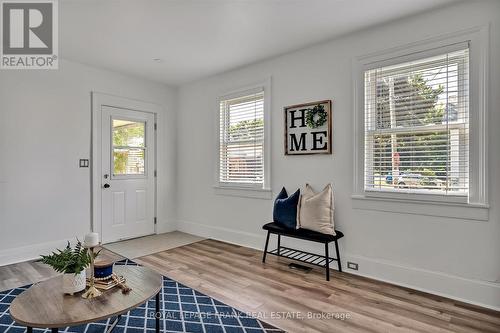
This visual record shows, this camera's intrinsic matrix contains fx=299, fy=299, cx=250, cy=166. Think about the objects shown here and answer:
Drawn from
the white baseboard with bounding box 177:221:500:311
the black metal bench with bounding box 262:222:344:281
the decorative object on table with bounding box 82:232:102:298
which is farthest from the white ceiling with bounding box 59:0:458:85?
the white baseboard with bounding box 177:221:500:311

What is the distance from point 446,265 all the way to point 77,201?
4.36 metres

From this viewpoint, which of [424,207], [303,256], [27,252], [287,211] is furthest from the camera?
[27,252]

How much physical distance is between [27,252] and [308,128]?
371 centimetres

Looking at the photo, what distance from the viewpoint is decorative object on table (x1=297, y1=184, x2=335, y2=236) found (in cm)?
313

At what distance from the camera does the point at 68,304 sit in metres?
1.63

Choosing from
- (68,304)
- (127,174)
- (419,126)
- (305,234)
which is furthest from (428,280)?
(127,174)

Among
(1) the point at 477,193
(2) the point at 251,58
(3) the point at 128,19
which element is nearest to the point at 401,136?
(1) the point at 477,193

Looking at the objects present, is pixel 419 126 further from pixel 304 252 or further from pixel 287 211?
pixel 304 252

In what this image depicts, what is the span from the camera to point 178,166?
5.28 m

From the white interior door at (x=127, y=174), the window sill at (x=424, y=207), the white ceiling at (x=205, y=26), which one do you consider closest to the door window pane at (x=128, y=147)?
the white interior door at (x=127, y=174)

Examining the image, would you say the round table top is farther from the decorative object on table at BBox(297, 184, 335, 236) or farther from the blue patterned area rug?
the decorative object on table at BBox(297, 184, 335, 236)

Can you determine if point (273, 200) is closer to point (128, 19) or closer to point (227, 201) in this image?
point (227, 201)

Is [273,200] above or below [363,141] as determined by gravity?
below

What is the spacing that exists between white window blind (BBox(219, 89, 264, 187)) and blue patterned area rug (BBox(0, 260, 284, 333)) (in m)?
1.87
